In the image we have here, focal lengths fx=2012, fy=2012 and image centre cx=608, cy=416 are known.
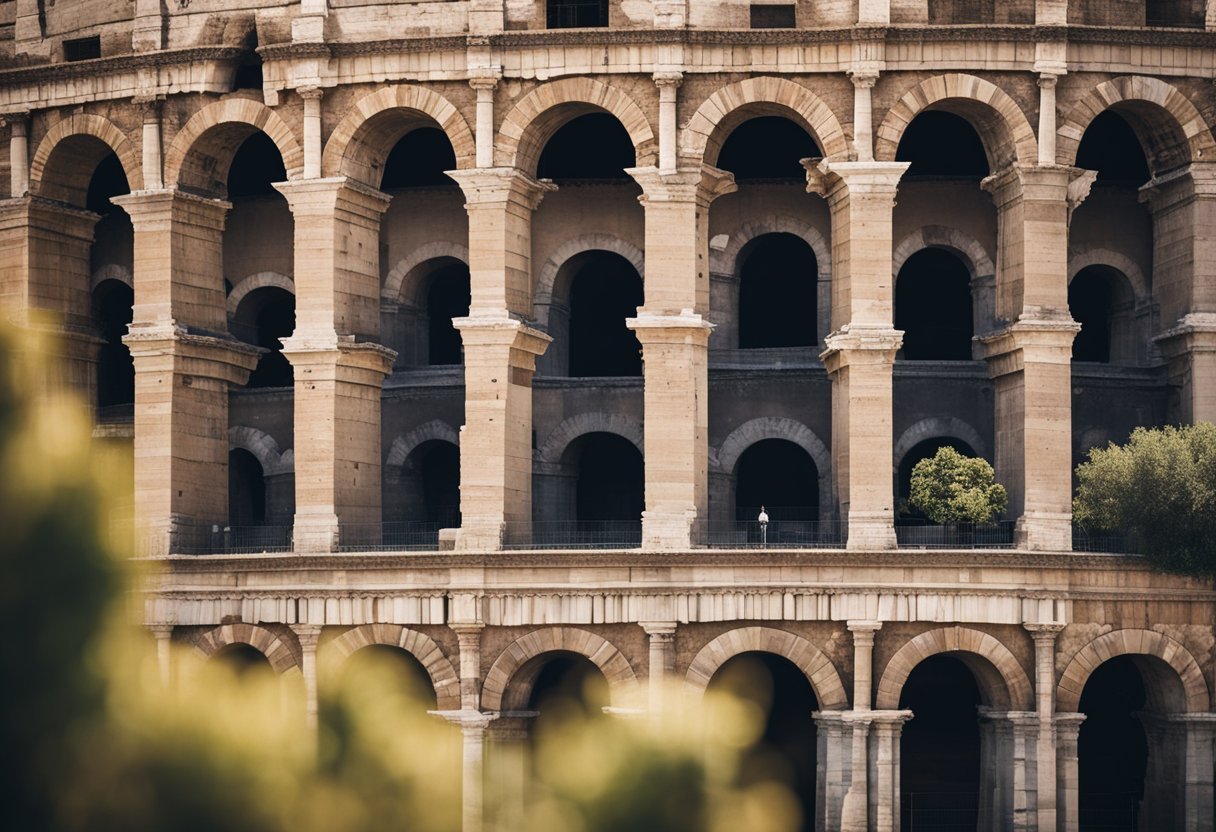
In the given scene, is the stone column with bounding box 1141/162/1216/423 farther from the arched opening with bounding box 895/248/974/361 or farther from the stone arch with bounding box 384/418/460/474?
the stone arch with bounding box 384/418/460/474

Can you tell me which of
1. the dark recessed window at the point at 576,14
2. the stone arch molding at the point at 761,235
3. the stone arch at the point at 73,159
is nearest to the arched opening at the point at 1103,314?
the stone arch molding at the point at 761,235

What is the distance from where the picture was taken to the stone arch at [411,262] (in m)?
43.8

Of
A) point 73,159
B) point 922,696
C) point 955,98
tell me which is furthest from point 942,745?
point 73,159

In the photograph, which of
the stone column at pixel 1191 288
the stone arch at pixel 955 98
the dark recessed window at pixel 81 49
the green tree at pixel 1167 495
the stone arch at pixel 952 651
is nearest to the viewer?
the green tree at pixel 1167 495

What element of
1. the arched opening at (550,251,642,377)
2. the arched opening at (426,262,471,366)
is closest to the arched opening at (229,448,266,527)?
the arched opening at (426,262,471,366)

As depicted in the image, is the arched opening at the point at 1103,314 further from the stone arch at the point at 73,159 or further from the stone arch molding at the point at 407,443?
the stone arch at the point at 73,159

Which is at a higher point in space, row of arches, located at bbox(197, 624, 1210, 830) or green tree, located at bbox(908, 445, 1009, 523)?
green tree, located at bbox(908, 445, 1009, 523)

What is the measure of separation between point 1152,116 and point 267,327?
20.0 m

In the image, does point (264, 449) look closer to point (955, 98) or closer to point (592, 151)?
point (592, 151)

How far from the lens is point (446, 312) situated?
149 ft

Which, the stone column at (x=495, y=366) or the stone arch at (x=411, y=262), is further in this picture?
the stone arch at (x=411, y=262)

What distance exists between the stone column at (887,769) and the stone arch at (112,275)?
64.4ft

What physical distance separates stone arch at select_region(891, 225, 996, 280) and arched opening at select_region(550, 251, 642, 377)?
6033mm

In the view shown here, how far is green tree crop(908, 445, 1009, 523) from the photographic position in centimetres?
3838
